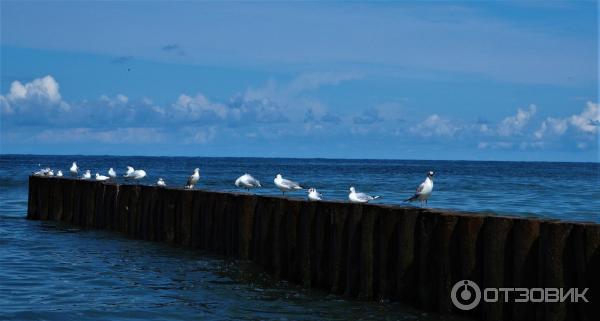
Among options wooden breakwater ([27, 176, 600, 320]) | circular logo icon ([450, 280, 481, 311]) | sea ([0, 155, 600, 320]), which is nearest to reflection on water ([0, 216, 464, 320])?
sea ([0, 155, 600, 320])

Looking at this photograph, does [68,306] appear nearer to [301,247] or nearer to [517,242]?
[301,247]

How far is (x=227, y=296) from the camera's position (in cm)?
1269

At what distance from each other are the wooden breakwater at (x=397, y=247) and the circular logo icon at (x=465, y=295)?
65mm

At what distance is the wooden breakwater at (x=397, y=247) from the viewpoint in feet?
31.8

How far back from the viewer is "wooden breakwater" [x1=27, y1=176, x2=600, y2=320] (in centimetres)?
969

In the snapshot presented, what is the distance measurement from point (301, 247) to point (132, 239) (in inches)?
260

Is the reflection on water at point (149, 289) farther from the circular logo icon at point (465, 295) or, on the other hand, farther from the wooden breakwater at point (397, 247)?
the circular logo icon at point (465, 295)

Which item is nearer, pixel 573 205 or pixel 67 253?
pixel 67 253

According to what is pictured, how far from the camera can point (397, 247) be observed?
11.6 meters

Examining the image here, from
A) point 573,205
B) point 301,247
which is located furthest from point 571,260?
point 573,205
